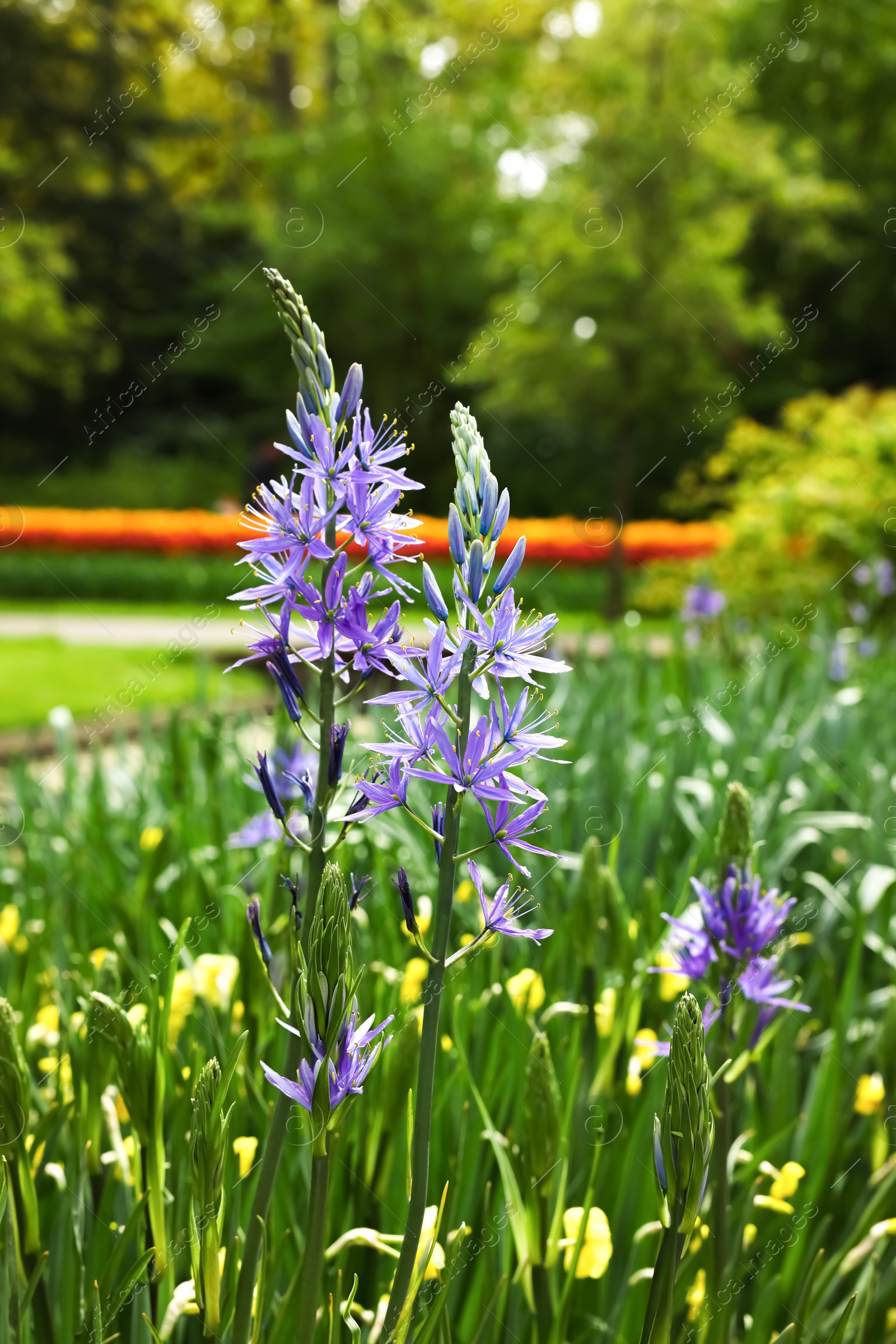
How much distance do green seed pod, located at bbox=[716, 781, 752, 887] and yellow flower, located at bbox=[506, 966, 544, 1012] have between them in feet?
1.55

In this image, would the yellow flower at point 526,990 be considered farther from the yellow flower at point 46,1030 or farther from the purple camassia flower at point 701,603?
the purple camassia flower at point 701,603

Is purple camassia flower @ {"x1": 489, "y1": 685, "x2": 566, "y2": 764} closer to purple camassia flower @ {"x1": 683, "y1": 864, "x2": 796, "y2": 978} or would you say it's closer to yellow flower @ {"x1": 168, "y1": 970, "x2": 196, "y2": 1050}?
purple camassia flower @ {"x1": 683, "y1": 864, "x2": 796, "y2": 978}

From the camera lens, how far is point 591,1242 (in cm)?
141

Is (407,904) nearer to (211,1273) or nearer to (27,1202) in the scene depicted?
(211,1273)

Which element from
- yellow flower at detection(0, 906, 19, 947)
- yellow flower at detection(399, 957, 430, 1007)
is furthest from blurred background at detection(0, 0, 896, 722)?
yellow flower at detection(399, 957, 430, 1007)

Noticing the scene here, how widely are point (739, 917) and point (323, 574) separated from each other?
0.75m

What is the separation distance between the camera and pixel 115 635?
10.8 metres

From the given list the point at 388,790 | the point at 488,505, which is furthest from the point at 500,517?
the point at 388,790

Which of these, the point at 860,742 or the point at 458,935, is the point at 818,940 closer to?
the point at 458,935

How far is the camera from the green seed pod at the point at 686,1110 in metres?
0.89

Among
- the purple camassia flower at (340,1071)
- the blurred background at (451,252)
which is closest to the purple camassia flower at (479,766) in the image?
the purple camassia flower at (340,1071)

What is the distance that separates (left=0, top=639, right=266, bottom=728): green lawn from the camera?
287 inches

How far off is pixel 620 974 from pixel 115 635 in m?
9.55

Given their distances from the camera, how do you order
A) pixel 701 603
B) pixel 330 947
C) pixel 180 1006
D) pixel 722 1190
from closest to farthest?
pixel 330 947 → pixel 722 1190 → pixel 180 1006 → pixel 701 603
